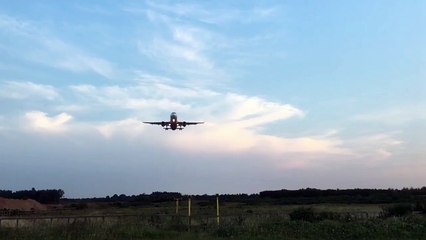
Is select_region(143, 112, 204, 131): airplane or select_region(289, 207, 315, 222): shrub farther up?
select_region(143, 112, 204, 131): airplane

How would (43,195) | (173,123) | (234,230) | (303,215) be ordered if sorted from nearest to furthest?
(234,230)
(303,215)
(173,123)
(43,195)

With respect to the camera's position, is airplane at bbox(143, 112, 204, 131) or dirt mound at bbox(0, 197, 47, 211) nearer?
airplane at bbox(143, 112, 204, 131)

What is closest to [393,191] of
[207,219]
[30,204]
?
[30,204]

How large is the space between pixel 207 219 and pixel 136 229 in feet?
19.3

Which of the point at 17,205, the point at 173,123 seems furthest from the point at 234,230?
the point at 17,205

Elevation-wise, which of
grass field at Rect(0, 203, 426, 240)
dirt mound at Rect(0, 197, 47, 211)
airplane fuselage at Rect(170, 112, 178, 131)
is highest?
airplane fuselage at Rect(170, 112, 178, 131)

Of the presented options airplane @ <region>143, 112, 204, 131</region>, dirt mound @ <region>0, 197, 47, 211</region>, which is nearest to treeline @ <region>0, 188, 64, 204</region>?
dirt mound @ <region>0, 197, 47, 211</region>

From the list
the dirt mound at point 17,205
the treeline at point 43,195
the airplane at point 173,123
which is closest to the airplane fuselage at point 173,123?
the airplane at point 173,123

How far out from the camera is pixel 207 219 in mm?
28125

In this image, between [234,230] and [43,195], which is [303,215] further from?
[43,195]

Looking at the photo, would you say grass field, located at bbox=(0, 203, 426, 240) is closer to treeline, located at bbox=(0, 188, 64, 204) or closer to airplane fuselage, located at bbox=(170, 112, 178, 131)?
airplane fuselage, located at bbox=(170, 112, 178, 131)

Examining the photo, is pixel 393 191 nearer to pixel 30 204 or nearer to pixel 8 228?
pixel 30 204

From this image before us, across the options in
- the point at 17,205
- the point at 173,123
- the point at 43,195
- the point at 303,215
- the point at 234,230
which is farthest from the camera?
the point at 43,195

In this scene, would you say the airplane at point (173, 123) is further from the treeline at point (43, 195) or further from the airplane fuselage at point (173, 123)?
the treeline at point (43, 195)
